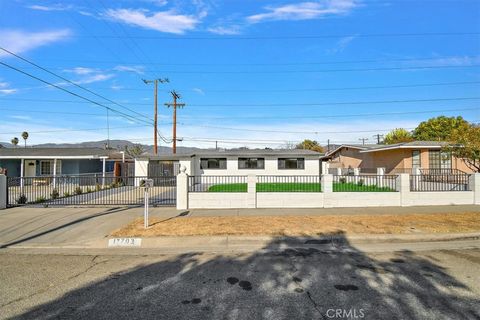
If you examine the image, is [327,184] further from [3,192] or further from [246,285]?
[3,192]

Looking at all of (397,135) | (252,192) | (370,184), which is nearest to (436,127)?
(397,135)

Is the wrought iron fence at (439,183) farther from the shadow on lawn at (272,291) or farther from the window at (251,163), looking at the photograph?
the window at (251,163)

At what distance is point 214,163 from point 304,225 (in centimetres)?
2135

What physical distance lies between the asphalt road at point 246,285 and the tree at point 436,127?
163 ft

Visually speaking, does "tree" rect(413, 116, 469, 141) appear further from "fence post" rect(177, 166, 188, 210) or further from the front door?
the front door

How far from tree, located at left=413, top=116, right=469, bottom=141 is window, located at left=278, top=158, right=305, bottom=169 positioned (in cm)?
2955

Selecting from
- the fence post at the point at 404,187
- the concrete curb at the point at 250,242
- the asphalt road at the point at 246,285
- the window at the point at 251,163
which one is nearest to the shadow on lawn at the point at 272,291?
the asphalt road at the point at 246,285

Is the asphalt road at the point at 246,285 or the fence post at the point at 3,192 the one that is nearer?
the asphalt road at the point at 246,285

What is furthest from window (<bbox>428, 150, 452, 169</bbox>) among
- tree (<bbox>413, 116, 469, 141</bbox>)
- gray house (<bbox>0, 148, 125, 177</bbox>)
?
tree (<bbox>413, 116, 469, 141</bbox>)

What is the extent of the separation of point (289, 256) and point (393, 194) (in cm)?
853

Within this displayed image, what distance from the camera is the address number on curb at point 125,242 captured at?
787 cm

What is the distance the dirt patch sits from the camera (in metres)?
8.50

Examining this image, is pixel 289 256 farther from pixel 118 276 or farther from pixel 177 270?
pixel 118 276

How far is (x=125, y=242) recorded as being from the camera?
7934 millimetres
